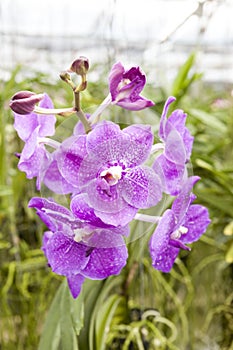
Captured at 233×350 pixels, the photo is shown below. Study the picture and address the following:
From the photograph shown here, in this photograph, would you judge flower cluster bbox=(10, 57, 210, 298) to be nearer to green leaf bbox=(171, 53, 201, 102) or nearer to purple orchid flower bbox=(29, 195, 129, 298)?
purple orchid flower bbox=(29, 195, 129, 298)

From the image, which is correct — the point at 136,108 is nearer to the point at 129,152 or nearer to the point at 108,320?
the point at 129,152

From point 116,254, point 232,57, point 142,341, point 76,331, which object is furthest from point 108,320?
point 232,57

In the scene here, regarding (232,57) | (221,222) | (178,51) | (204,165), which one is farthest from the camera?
(178,51)

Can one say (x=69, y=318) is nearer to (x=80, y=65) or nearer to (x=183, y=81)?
(x=80, y=65)

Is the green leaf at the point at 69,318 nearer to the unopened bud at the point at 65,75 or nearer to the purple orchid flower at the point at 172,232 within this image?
the purple orchid flower at the point at 172,232

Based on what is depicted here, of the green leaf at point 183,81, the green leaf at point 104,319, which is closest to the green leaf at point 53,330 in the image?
the green leaf at point 104,319

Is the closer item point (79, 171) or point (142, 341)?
point (79, 171)

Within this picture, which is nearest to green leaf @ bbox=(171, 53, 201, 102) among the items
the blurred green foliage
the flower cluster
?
the blurred green foliage

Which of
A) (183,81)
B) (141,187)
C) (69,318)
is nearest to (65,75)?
(141,187)

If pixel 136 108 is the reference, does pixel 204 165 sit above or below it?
below
